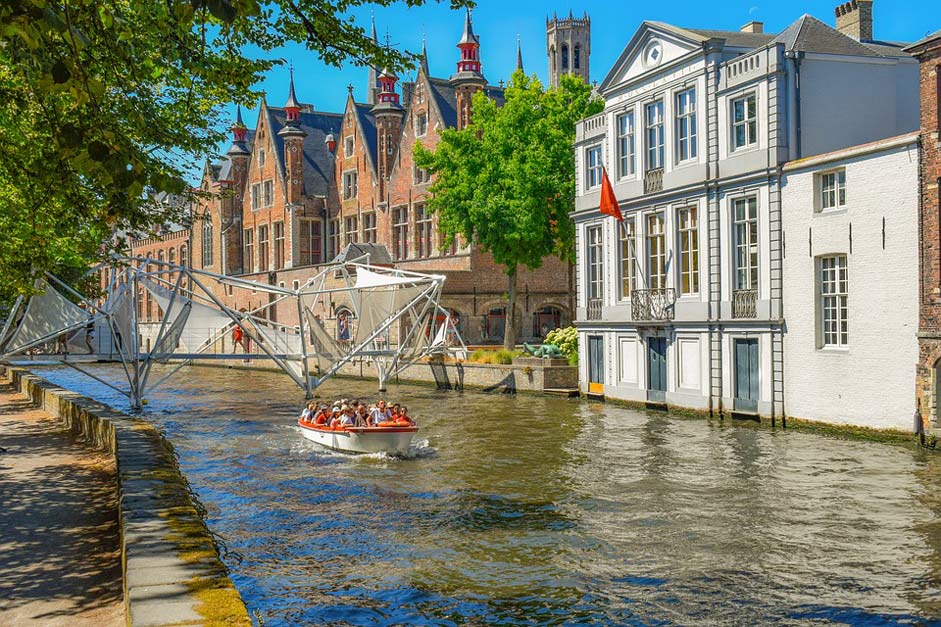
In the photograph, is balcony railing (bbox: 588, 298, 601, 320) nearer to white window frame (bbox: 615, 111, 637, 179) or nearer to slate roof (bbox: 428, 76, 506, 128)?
white window frame (bbox: 615, 111, 637, 179)

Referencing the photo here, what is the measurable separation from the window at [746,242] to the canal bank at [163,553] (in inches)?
748

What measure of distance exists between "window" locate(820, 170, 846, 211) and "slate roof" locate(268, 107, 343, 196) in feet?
174

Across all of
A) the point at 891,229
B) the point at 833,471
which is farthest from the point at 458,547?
the point at 891,229

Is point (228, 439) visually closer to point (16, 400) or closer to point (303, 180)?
point (16, 400)

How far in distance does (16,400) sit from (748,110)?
24.7m

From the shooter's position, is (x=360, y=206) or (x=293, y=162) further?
(x=293, y=162)

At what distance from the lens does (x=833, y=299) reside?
25984 mm

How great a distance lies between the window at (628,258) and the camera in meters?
33.2

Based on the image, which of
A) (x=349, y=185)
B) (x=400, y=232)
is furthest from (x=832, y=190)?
(x=349, y=185)

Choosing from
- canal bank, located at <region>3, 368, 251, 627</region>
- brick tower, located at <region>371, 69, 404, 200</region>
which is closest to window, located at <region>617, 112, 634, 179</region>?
canal bank, located at <region>3, 368, 251, 627</region>

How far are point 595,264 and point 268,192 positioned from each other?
4827cm

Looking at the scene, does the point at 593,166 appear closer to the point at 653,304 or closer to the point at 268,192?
the point at 653,304

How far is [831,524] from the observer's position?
15.8 m

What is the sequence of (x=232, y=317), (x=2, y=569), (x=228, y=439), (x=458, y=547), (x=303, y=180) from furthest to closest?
(x=303, y=180) < (x=232, y=317) < (x=228, y=439) < (x=458, y=547) < (x=2, y=569)
